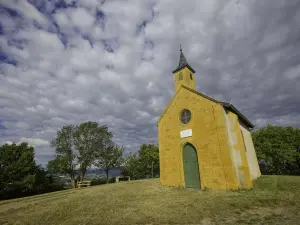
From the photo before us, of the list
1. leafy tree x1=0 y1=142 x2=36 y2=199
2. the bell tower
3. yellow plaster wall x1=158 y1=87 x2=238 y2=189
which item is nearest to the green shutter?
yellow plaster wall x1=158 y1=87 x2=238 y2=189

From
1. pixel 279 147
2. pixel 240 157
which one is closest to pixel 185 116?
pixel 240 157

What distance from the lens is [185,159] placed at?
1548 cm

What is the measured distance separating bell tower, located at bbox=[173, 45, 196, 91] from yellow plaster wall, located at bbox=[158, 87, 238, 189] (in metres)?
1.56

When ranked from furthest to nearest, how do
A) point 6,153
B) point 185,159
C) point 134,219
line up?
1. point 6,153
2. point 185,159
3. point 134,219

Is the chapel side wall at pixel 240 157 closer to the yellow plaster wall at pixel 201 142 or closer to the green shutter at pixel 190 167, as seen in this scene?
the yellow plaster wall at pixel 201 142

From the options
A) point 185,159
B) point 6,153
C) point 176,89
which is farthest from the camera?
point 6,153

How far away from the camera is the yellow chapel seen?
12.9m

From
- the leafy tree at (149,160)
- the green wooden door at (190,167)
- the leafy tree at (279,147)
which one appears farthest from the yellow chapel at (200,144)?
the leafy tree at (149,160)

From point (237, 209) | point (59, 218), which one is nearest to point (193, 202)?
point (237, 209)

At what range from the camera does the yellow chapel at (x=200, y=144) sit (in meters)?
12.9

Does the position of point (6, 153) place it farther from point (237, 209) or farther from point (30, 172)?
point (237, 209)

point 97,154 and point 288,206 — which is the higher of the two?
point 97,154

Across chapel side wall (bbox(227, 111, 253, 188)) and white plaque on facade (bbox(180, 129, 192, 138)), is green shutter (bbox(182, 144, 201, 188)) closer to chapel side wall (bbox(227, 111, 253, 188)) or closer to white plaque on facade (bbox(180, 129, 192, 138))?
white plaque on facade (bbox(180, 129, 192, 138))

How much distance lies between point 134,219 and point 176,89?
46.9ft
